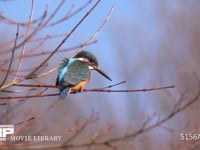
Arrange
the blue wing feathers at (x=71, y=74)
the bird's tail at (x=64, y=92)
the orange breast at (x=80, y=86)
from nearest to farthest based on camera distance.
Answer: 1. the bird's tail at (x=64, y=92)
2. the blue wing feathers at (x=71, y=74)
3. the orange breast at (x=80, y=86)

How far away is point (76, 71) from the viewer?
2.51 m

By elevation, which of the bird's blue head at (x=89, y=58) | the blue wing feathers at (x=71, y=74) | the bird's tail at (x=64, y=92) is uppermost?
the bird's blue head at (x=89, y=58)

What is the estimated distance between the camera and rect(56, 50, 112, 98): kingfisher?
2387 mm

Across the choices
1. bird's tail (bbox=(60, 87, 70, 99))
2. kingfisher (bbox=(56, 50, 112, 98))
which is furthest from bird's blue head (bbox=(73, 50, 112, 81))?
bird's tail (bbox=(60, 87, 70, 99))

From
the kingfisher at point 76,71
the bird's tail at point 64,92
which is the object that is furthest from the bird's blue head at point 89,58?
the bird's tail at point 64,92

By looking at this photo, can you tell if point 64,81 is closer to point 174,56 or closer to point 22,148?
point 22,148

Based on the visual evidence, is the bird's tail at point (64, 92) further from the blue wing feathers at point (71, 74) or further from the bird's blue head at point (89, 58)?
the bird's blue head at point (89, 58)

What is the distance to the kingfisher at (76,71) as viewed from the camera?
2.39 m

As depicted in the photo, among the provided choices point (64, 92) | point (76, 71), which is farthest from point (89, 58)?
point (64, 92)

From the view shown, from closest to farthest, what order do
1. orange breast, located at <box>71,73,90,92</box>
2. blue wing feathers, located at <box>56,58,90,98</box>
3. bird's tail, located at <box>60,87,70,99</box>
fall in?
1. bird's tail, located at <box>60,87,70,99</box>
2. blue wing feathers, located at <box>56,58,90,98</box>
3. orange breast, located at <box>71,73,90,92</box>

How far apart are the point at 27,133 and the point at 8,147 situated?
0.57 meters

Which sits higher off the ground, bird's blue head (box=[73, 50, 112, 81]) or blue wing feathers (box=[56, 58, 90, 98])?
bird's blue head (box=[73, 50, 112, 81])

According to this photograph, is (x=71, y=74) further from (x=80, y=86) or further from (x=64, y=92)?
(x=64, y=92)

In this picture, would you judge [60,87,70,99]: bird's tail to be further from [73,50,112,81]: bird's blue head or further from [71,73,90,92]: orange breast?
[73,50,112,81]: bird's blue head
